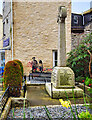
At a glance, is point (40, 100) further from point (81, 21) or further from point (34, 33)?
point (81, 21)

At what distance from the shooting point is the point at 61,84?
16.1 feet

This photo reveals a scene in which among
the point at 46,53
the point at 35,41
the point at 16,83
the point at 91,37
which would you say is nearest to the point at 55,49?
the point at 46,53

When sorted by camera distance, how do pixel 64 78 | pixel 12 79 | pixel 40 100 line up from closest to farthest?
pixel 12 79
pixel 40 100
pixel 64 78

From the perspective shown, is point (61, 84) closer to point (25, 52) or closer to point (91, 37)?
point (91, 37)

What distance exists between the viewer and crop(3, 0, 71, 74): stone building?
10.9 meters

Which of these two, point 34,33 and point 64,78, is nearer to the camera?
point 64,78

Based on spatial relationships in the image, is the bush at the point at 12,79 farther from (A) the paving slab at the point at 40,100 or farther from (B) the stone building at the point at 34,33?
(B) the stone building at the point at 34,33

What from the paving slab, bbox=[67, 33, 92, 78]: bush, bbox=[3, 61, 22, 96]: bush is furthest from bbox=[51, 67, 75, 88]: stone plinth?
bbox=[67, 33, 92, 78]: bush

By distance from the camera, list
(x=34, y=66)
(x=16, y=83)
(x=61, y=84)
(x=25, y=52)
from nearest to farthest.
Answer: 1. (x=16, y=83)
2. (x=61, y=84)
3. (x=34, y=66)
4. (x=25, y=52)

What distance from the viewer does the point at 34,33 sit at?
36.3ft

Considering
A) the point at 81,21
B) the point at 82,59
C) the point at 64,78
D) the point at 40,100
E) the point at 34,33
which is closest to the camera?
the point at 40,100

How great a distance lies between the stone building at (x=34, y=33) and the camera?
10.9 meters

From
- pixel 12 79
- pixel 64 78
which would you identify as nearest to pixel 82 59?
pixel 64 78

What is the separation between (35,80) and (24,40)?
3.83 m
